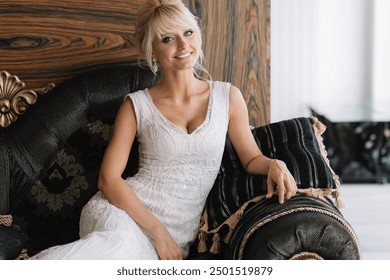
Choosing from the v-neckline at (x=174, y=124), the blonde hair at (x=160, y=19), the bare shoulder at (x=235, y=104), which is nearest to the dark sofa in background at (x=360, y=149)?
the bare shoulder at (x=235, y=104)

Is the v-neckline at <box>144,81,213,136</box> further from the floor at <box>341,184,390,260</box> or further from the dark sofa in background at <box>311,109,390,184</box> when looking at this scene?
the dark sofa in background at <box>311,109,390,184</box>

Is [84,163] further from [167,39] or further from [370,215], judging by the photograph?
[370,215]

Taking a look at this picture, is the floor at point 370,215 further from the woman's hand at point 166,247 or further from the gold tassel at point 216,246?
the woman's hand at point 166,247

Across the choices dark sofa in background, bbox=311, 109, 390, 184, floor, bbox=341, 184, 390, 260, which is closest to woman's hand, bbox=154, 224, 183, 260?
floor, bbox=341, 184, 390, 260

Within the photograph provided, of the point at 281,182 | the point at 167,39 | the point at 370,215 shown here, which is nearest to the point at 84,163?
the point at 167,39

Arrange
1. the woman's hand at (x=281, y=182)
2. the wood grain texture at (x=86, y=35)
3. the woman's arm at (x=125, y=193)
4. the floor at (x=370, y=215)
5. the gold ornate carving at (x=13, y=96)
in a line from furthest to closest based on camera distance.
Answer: the floor at (x=370, y=215)
the wood grain texture at (x=86, y=35)
the gold ornate carving at (x=13, y=96)
the woman's arm at (x=125, y=193)
the woman's hand at (x=281, y=182)

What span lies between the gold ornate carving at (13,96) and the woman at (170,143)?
62 centimetres

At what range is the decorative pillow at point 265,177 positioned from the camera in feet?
7.27

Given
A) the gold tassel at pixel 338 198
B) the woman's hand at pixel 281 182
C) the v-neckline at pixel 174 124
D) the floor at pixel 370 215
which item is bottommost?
the floor at pixel 370 215

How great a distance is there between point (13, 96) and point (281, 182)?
4.40ft

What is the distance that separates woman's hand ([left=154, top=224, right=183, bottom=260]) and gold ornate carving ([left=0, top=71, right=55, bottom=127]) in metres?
0.97

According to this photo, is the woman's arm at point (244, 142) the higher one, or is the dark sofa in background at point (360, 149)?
the woman's arm at point (244, 142)

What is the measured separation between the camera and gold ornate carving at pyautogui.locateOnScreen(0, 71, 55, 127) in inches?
108
